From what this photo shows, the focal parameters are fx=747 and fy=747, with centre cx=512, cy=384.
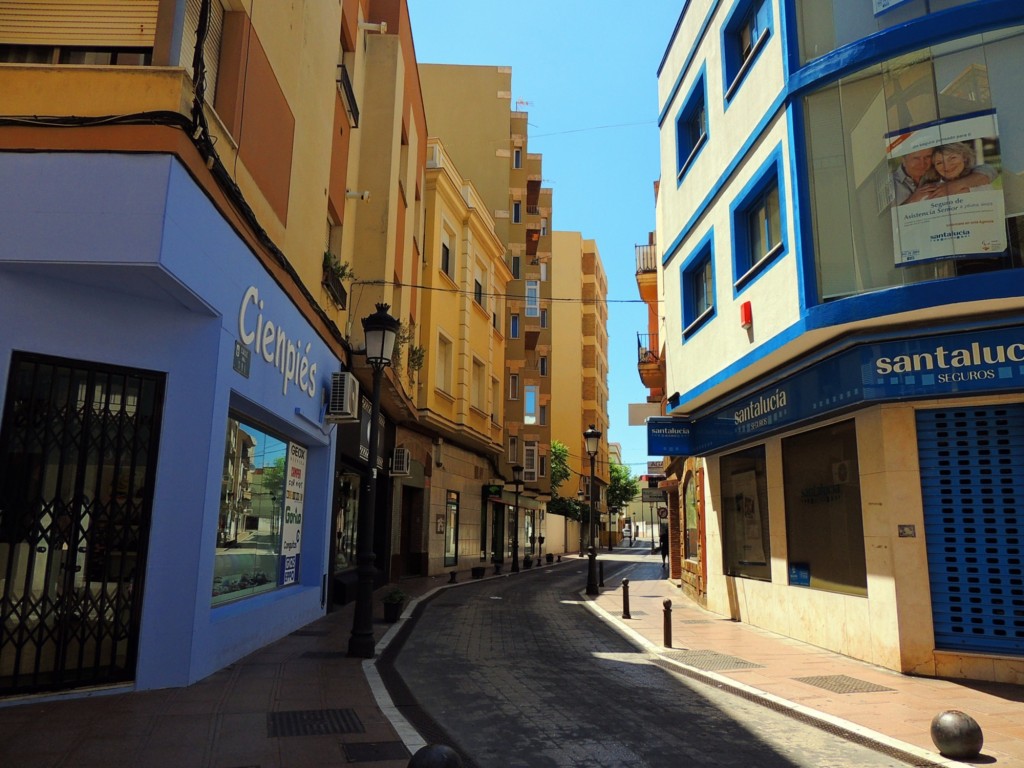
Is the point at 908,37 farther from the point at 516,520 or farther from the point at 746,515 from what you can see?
the point at 516,520

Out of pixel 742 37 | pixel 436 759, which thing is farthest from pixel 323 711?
pixel 742 37

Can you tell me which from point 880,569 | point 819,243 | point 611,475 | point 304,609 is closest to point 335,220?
point 304,609

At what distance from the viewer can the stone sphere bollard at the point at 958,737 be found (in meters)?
5.71

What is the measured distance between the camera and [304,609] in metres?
12.4

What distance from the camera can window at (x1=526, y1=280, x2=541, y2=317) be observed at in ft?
133

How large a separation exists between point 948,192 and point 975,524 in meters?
4.23

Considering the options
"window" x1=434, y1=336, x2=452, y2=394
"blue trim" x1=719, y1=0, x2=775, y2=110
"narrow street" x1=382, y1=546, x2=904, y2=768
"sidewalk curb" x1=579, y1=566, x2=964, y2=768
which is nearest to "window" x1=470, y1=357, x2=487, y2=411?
"window" x1=434, y1=336, x2=452, y2=394

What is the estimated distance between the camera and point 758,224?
527 inches

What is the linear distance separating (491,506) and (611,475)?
50.8 m

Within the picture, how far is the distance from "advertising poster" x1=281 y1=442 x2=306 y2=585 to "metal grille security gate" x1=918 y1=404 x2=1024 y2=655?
928 centimetres

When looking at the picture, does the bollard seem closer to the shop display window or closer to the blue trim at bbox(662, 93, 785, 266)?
the shop display window

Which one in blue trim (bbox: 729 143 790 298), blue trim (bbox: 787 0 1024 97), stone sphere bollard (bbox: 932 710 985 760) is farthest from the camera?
blue trim (bbox: 729 143 790 298)

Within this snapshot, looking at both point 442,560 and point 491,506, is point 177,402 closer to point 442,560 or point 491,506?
point 442,560

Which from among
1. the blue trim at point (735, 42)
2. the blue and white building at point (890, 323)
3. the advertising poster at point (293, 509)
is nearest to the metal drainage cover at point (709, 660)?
the blue and white building at point (890, 323)
